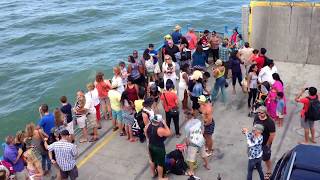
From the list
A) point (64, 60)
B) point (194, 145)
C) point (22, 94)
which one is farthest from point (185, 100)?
point (64, 60)

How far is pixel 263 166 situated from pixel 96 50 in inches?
856

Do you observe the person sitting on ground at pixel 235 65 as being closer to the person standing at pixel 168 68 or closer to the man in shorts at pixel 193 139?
the person standing at pixel 168 68

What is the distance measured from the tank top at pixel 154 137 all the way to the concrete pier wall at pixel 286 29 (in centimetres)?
813

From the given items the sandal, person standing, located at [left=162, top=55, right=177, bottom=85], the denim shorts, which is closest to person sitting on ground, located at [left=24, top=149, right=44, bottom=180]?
the denim shorts

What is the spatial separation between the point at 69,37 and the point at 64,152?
81.2ft

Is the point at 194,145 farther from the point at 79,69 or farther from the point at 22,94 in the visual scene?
the point at 79,69

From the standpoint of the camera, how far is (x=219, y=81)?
40.7 ft

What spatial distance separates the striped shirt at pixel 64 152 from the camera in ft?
29.0

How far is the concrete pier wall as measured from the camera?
14695 mm

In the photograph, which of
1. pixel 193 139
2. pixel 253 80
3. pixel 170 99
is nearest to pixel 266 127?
pixel 193 139

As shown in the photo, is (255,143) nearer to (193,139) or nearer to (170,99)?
(193,139)

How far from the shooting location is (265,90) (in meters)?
11.5

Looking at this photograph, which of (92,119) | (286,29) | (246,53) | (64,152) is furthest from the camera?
(286,29)

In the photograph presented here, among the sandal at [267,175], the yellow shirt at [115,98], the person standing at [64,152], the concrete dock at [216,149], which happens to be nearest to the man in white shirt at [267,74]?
the concrete dock at [216,149]
